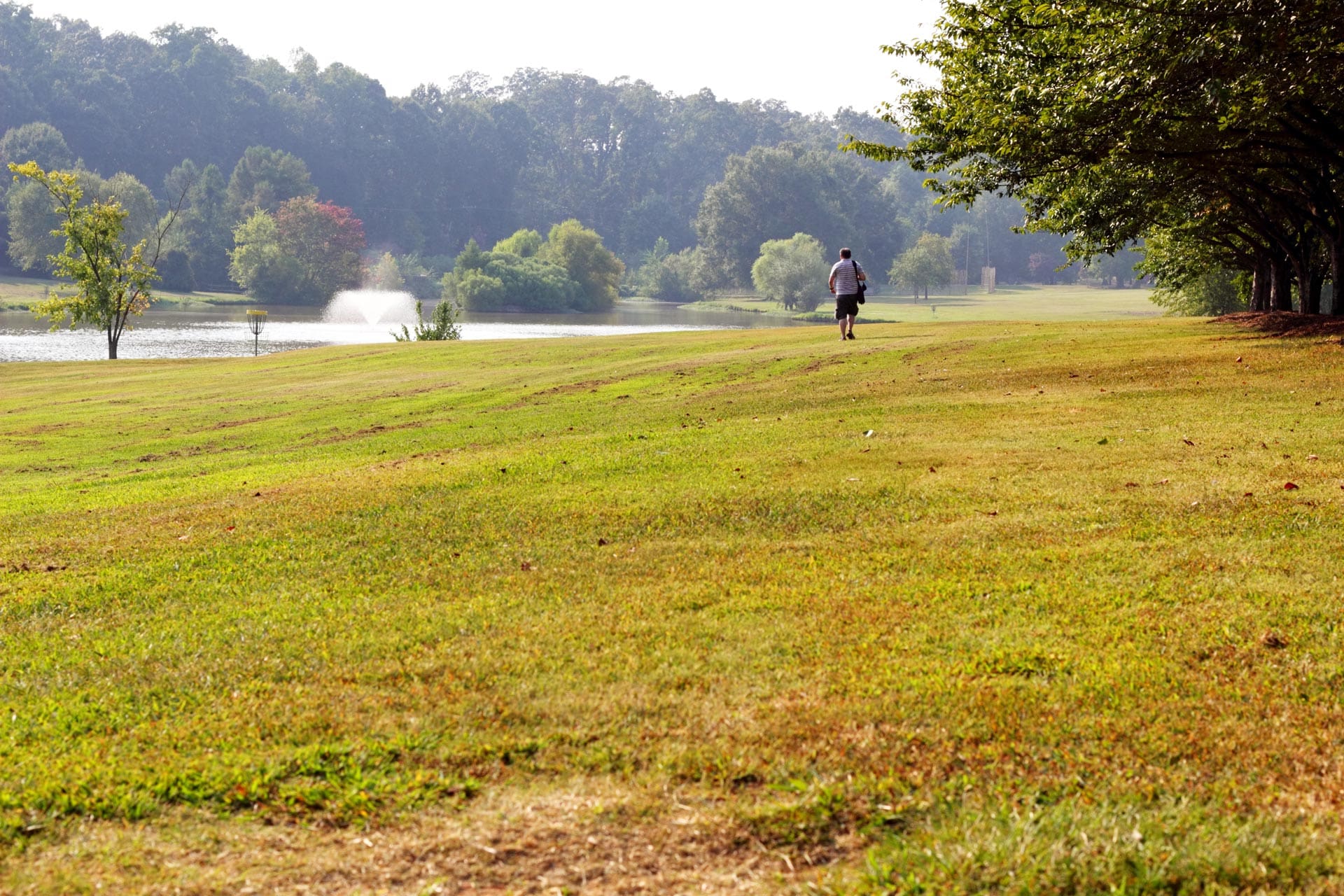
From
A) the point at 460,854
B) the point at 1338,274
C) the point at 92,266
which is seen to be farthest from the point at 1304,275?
the point at 92,266

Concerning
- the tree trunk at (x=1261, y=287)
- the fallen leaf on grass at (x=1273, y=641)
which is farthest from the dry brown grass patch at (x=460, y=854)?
the tree trunk at (x=1261, y=287)

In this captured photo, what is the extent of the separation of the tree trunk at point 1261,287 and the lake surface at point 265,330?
27.2 meters

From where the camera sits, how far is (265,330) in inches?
3361

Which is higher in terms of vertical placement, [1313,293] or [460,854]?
[1313,293]

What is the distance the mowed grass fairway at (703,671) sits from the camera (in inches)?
179

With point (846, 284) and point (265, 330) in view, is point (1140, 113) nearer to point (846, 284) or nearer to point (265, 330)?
point (846, 284)

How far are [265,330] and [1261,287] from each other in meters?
69.9

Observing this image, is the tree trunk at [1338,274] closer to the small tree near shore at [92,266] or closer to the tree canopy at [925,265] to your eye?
the small tree near shore at [92,266]

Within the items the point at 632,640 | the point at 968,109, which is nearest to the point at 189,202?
the point at 968,109

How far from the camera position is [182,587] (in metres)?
8.49

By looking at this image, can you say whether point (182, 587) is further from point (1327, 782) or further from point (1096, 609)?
point (1327, 782)

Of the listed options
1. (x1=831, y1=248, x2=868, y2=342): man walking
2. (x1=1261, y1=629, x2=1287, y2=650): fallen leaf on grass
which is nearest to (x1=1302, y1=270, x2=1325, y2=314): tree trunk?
(x1=831, y1=248, x2=868, y2=342): man walking

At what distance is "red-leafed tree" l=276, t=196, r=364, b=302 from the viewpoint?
130500mm

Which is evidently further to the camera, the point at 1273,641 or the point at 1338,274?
the point at 1338,274
